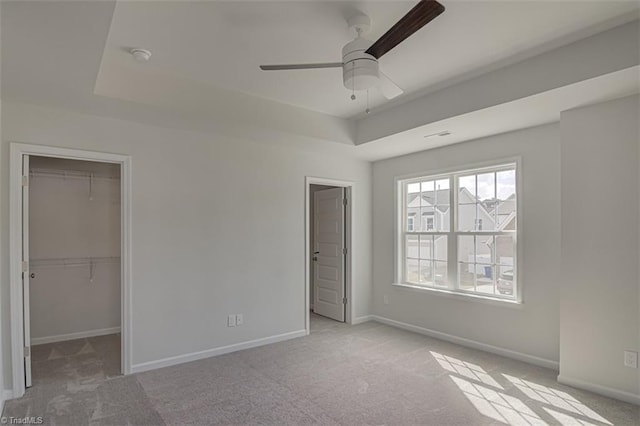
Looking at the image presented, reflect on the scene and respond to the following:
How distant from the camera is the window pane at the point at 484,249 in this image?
4.21 m

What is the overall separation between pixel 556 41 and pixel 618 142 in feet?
3.43

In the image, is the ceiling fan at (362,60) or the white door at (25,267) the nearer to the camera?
the ceiling fan at (362,60)

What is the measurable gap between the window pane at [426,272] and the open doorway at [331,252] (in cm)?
105

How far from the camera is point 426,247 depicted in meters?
4.99

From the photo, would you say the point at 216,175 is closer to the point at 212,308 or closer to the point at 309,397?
the point at 212,308

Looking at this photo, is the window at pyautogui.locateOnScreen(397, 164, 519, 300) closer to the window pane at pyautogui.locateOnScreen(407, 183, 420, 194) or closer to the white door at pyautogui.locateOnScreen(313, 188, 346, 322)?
the window pane at pyautogui.locateOnScreen(407, 183, 420, 194)

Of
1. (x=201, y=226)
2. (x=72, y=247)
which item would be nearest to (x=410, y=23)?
(x=201, y=226)

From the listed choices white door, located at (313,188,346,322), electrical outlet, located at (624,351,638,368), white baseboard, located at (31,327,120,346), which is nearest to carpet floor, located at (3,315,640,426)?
electrical outlet, located at (624,351,638,368)

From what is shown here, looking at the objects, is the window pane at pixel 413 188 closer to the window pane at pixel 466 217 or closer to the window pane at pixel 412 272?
the window pane at pixel 466 217

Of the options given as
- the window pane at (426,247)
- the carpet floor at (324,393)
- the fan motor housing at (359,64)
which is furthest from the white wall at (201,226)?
the fan motor housing at (359,64)

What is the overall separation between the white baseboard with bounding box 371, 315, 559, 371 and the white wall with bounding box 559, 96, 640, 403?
0.39 meters

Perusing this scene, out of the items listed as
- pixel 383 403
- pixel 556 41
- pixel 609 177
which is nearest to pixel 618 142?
pixel 609 177

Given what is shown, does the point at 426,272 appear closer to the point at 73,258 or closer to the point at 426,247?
the point at 426,247

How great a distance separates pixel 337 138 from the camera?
4.48 metres
